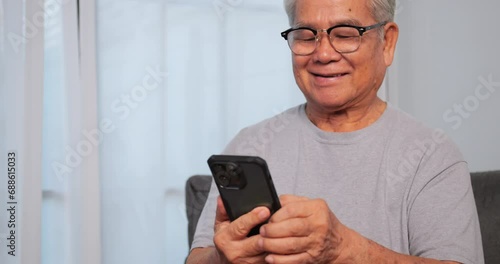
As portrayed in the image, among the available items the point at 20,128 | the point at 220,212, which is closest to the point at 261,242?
the point at 220,212

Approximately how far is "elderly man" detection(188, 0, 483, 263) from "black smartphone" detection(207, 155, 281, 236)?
0.27 feet

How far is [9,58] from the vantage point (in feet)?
7.68

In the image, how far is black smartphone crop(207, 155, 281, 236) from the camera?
3.03ft

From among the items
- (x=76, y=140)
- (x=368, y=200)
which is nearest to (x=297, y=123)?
(x=368, y=200)

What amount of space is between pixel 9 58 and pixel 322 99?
147cm

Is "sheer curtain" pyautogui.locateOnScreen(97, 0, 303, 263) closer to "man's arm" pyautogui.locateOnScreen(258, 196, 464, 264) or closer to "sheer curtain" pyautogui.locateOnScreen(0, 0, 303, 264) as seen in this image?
"sheer curtain" pyautogui.locateOnScreen(0, 0, 303, 264)

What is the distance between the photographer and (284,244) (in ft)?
3.09

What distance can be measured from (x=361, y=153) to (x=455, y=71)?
181 centimetres

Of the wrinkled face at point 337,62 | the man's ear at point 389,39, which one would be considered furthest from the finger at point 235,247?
the man's ear at point 389,39

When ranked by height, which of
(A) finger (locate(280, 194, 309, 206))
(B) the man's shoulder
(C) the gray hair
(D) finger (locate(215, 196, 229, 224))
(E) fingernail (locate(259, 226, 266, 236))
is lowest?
(E) fingernail (locate(259, 226, 266, 236))

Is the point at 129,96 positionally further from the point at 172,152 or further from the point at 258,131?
the point at 258,131

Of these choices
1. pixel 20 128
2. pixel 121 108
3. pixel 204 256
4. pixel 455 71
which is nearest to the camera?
pixel 204 256

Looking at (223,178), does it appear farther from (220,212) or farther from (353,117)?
(353,117)

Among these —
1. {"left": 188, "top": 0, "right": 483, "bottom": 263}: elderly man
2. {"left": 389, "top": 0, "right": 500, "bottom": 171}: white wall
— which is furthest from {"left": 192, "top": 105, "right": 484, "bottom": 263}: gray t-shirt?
{"left": 389, "top": 0, "right": 500, "bottom": 171}: white wall
